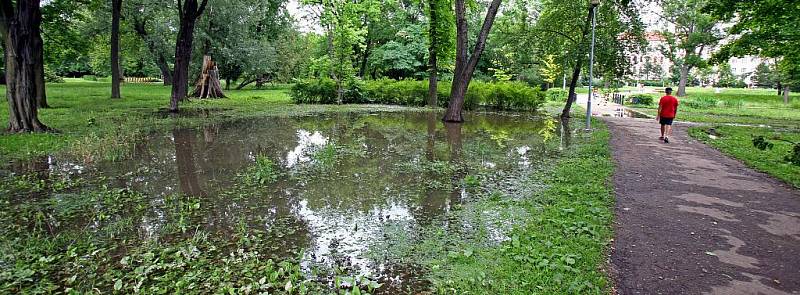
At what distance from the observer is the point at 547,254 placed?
15.5 feet

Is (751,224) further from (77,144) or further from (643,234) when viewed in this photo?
(77,144)

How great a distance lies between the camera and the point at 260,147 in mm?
11125

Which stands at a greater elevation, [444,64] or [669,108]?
[444,64]

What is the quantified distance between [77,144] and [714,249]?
11.6 m

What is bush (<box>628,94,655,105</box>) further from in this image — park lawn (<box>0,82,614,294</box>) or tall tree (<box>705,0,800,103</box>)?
park lawn (<box>0,82,614,294</box>)

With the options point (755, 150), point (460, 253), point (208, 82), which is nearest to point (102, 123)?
point (460, 253)

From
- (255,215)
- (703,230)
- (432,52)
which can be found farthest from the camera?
(432,52)

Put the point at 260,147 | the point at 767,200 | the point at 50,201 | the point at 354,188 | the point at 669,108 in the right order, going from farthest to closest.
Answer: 1. the point at 669,108
2. the point at 260,147
3. the point at 354,188
4. the point at 767,200
5. the point at 50,201

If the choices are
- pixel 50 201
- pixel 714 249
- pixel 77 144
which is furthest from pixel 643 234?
pixel 77 144

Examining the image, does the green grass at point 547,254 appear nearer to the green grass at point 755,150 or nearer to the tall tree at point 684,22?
the green grass at point 755,150

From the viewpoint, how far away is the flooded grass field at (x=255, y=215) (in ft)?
13.7

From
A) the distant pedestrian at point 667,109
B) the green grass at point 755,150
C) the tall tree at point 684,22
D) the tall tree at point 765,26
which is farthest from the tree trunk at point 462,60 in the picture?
the tall tree at point 684,22

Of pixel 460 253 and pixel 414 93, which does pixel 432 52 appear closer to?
pixel 414 93

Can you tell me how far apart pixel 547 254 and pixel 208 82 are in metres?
26.7
